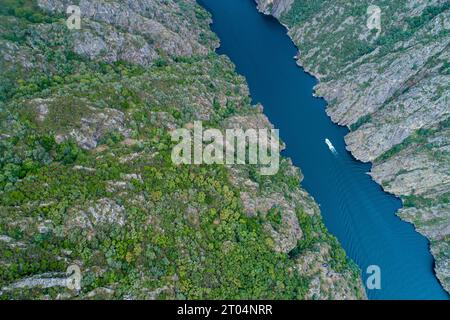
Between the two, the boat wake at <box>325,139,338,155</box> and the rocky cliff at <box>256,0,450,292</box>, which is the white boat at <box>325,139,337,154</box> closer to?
the boat wake at <box>325,139,338,155</box>

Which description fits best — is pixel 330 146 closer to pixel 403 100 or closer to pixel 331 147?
pixel 331 147

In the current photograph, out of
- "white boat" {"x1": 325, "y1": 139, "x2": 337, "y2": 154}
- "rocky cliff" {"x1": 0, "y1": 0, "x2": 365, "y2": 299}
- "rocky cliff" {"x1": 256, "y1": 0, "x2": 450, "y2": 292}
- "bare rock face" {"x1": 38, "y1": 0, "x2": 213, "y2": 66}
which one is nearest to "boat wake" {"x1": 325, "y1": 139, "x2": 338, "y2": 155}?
"white boat" {"x1": 325, "y1": 139, "x2": 337, "y2": 154}

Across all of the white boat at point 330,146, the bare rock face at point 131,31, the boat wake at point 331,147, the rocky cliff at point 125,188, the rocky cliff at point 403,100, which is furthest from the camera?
the white boat at point 330,146

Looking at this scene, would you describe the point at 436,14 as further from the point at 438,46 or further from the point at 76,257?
the point at 76,257

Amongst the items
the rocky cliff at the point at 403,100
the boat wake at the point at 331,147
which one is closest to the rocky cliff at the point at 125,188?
the boat wake at the point at 331,147

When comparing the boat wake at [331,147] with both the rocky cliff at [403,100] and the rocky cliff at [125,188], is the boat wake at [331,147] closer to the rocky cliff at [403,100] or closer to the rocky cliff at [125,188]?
the rocky cliff at [403,100]

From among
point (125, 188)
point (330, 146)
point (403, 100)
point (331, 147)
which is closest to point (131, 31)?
point (125, 188)

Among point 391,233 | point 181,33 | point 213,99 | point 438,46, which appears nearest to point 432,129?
point 438,46
